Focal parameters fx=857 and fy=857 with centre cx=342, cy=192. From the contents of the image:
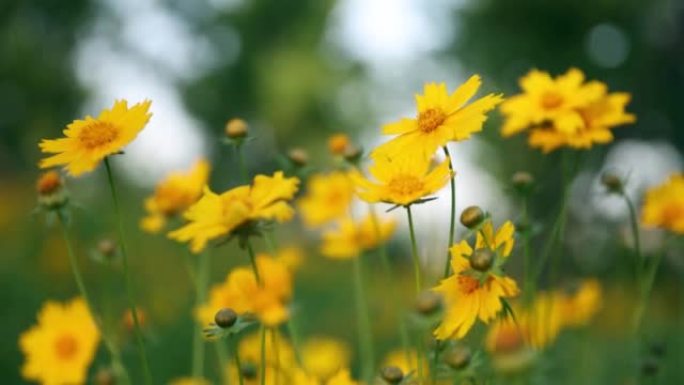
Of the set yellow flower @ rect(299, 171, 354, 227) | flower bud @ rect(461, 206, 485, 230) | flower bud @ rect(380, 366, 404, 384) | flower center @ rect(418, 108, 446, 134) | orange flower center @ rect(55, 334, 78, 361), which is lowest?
flower bud @ rect(380, 366, 404, 384)

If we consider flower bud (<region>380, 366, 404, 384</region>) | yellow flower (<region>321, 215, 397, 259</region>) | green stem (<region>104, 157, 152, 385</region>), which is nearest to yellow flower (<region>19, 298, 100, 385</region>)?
yellow flower (<region>321, 215, 397, 259</region>)

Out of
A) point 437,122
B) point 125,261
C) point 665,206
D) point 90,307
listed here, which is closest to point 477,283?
point 437,122

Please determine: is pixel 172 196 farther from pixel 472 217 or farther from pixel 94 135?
pixel 472 217

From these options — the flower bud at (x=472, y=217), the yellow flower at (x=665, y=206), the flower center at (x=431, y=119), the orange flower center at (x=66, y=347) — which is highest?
the flower center at (x=431, y=119)

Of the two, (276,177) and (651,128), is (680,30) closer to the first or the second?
(651,128)

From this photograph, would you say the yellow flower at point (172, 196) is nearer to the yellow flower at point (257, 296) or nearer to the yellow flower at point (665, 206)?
the yellow flower at point (257, 296)

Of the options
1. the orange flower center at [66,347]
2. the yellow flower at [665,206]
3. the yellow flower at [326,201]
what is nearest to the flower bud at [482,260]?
the yellow flower at [665,206]

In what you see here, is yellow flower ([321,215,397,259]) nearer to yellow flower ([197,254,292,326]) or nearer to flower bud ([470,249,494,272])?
yellow flower ([197,254,292,326])
